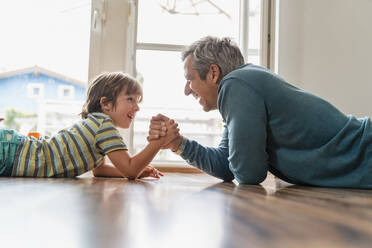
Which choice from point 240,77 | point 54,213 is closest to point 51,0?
point 240,77

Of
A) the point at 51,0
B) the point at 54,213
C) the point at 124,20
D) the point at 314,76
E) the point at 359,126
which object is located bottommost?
the point at 54,213

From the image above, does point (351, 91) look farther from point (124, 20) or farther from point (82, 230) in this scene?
point (82, 230)

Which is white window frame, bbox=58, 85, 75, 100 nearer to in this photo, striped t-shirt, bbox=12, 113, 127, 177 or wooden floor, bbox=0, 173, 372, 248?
striped t-shirt, bbox=12, 113, 127, 177

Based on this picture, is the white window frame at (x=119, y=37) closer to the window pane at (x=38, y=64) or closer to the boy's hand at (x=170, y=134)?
the window pane at (x=38, y=64)

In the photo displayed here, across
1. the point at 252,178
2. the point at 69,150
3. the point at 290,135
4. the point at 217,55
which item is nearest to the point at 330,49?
the point at 217,55

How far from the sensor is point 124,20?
255cm

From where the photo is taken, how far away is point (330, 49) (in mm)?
2359

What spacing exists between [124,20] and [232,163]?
5.86ft

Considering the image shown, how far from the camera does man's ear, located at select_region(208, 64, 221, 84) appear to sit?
127cm

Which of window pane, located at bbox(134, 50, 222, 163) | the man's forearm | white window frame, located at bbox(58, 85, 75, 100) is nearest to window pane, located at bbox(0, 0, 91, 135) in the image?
white window frame, located at bbox(58, 85, 75, 100)

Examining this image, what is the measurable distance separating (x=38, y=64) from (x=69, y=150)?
5.34ft

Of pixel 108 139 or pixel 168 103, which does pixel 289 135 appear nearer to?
pixel 108 139

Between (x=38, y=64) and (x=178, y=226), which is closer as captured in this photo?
(x=178, y=226)

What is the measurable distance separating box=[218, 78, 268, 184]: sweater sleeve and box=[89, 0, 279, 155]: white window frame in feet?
4.86
